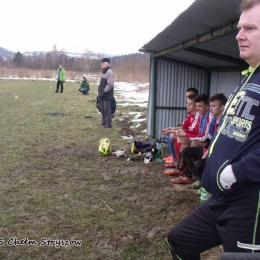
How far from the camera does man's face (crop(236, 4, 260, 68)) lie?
5.79ft

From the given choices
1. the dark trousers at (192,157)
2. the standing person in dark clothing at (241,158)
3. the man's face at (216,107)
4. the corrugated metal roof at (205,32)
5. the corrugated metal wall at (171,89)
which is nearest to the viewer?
the standing person in dark clothing at (241,158)

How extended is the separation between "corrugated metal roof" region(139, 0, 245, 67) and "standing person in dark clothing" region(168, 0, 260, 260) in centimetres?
132

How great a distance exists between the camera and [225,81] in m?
7.13

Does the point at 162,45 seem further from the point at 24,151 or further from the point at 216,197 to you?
the point at 216,197

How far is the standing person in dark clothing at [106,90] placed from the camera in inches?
393

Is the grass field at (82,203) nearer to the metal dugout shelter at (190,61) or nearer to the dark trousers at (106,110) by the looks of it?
the metal dugout shelter at (190,61)

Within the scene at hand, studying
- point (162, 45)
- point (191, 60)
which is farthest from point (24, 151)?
point (191, 60)

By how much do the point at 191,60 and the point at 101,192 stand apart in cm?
414

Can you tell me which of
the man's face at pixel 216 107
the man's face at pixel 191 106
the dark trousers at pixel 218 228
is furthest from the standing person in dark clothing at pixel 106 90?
the dark trousers at pixel 218 228

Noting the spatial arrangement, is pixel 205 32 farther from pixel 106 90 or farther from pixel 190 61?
pixel 106 90

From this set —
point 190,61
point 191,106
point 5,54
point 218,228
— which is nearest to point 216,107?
point 191,106

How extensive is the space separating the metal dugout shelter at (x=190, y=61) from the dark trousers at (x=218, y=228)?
85.0 inches

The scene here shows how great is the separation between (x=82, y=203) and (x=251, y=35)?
3.43 m

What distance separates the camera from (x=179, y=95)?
832cm
